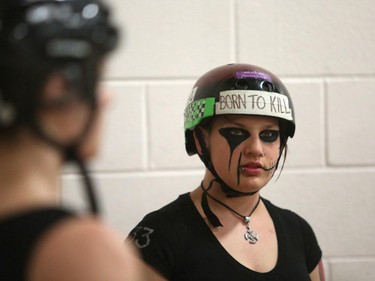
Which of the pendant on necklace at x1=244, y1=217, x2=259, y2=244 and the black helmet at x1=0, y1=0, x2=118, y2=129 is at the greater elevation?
the black helmet at x1=0, y1=0, x2=118, y2=129

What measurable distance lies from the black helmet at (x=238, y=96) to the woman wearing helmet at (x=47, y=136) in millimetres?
544

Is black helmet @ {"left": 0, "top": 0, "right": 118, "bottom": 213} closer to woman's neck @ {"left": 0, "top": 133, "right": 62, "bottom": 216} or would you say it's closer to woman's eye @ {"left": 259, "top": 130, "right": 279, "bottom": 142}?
woman's neck @ {"left": 0, "top": 133, "right": 62, "bottom": 216}

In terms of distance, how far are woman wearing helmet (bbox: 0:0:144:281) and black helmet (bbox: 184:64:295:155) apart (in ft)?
1.79

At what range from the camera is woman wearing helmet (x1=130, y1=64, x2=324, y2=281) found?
1.06 m

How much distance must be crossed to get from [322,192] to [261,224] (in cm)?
49

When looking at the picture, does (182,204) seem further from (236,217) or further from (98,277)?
(98,277)

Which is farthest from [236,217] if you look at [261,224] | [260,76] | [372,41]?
[372,41]

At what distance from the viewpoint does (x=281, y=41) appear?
61.6 inches

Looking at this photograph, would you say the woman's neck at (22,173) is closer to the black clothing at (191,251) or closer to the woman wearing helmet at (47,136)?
the woman wearing helmet at (47,136)

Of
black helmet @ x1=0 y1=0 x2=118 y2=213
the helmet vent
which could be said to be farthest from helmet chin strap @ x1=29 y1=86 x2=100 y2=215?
the helmet vent

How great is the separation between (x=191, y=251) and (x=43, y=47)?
654 mm

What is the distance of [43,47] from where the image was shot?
0.53 m

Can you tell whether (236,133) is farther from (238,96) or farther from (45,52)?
(45,52)

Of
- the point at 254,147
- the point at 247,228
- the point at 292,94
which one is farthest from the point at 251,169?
the point at 292,94
